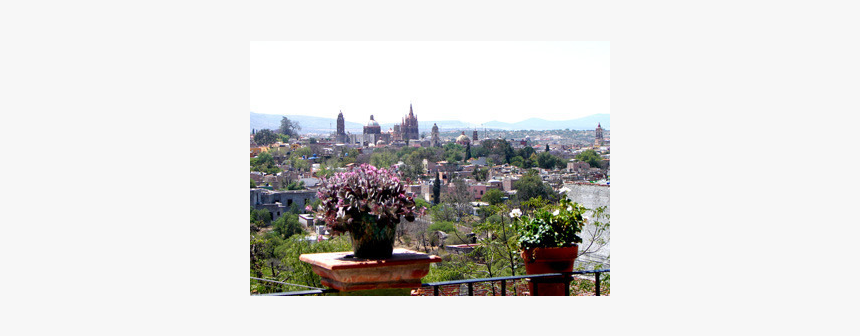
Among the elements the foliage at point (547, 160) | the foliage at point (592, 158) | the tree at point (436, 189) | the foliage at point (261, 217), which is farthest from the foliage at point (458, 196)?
the foliage at point (261, 217)

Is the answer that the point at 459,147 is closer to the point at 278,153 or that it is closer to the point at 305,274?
the point at 278,153

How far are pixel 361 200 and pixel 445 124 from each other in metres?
8.72

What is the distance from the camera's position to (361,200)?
6.66 ft

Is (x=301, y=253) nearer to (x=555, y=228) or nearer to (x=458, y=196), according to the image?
(x=458, y=196)

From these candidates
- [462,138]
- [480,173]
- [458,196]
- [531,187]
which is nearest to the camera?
[462,138]

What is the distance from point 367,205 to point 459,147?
11.2 metres

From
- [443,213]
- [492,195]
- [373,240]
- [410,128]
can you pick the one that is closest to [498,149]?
[410,128]

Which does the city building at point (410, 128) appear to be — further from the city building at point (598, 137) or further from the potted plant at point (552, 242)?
the potted plant at point (552, 242)

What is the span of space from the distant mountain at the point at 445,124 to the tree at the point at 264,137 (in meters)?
0.23

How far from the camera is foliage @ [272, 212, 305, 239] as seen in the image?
9.60 metres

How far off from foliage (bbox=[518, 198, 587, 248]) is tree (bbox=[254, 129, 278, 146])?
23.6 ft

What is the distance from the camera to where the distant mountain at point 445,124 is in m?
7.66

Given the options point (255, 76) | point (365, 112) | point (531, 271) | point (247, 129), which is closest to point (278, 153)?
point (365, 112)

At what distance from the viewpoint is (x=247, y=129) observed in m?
3.39
